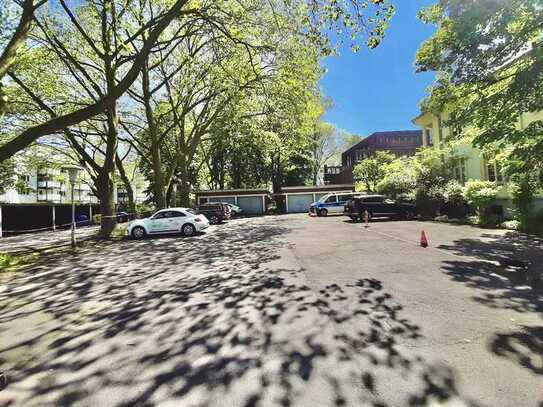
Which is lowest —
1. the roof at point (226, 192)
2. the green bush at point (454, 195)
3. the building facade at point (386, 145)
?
the green bush at point (454, 195)

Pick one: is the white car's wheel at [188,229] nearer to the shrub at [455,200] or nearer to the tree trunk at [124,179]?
the tree trunk at [124,179]

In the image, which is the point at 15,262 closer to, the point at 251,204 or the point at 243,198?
the point at 243,198

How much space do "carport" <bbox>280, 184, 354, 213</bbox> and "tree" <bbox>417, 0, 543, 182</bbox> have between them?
33364 millimetres

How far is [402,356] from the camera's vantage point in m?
4.14

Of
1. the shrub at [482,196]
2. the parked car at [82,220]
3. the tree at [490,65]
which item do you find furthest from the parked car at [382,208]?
the parked car at [82,220]

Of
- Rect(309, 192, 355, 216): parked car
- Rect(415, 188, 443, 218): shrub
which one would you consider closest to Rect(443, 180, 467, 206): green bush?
Rect(415, 188, 443, 218): shrub

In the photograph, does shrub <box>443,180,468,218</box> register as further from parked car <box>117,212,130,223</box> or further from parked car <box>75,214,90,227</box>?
parked car <box>75,214,90,227</box>

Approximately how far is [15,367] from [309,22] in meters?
10.8

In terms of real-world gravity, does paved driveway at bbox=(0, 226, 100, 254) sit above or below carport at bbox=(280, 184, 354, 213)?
below

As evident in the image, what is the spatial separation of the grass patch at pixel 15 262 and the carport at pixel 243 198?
31.4 meters

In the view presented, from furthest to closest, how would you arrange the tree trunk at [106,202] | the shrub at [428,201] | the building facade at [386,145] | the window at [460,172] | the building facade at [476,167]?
the building facade at [386,145] < the window at [460,172] < the shrub at [428,201] < the building facade at [476,167] < the tree trunk at [106,202]

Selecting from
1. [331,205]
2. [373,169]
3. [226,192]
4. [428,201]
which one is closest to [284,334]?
[428,201]

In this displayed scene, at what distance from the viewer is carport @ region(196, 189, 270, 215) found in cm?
4466

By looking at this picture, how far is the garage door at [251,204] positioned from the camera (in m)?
45.6
